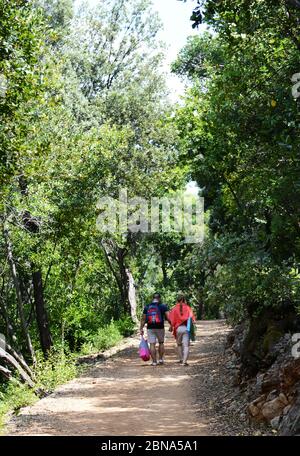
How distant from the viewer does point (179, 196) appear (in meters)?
31.0

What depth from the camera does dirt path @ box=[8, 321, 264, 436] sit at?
27.0 ft

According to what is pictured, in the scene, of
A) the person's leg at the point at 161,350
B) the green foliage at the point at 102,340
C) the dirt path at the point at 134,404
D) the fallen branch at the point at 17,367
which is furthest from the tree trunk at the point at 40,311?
the person's leg at the point at 161,350

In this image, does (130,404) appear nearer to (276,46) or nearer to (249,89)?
(249,89)

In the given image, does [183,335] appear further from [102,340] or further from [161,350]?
→ [102,340]

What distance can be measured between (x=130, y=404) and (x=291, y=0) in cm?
687

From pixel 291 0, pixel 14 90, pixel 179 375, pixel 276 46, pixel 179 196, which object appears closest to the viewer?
pixel 291 0

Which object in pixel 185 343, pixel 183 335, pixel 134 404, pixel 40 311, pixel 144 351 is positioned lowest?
pixel 134 404

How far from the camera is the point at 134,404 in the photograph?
393 inches

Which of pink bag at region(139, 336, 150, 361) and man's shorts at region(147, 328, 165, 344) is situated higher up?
man's shorts at region(147, 328, 165, 344)

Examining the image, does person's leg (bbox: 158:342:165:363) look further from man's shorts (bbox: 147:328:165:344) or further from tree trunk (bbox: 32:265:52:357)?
tree trunk (bbox: 32:265:52:357)

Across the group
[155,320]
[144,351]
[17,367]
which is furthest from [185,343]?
[17,367]

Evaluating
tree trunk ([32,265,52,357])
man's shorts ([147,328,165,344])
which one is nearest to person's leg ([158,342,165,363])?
man's shorts ([147,328,165,344])
